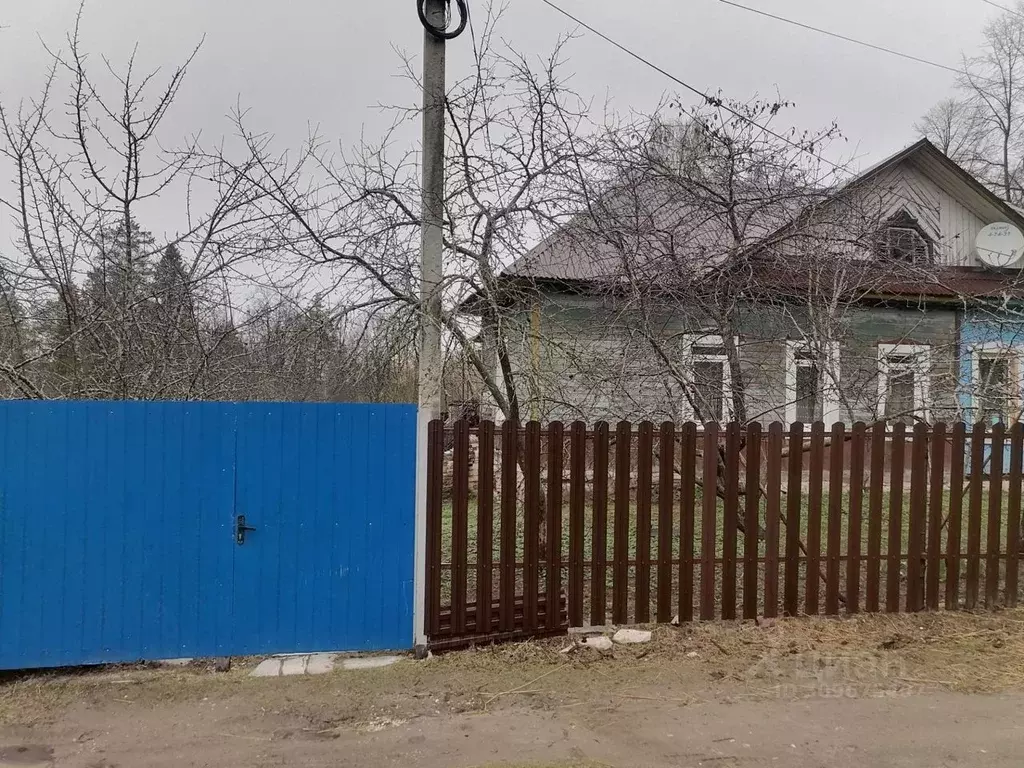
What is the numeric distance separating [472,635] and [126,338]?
13.0 ft

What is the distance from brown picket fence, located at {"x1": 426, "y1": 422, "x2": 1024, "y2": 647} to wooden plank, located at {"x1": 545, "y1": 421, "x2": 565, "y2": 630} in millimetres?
10

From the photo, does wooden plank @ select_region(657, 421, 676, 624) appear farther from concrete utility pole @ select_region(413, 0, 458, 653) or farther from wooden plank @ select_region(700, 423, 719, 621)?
concrete utility pole @ select_region(413, 0, 458, 653)

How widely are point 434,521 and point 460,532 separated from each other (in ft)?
0.66

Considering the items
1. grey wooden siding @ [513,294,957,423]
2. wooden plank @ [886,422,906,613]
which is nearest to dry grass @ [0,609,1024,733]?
wooden plank @ [886,422,906,613]

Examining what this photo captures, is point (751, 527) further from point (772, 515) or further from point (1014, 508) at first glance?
point (1014, 508)

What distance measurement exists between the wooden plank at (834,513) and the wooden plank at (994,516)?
4.32ft

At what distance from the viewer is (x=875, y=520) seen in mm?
4742

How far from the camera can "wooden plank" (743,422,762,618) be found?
4.76 metres

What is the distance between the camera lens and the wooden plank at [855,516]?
4816mm

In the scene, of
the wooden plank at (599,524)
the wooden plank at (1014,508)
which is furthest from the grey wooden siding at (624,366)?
the wooden plank at (599,524)

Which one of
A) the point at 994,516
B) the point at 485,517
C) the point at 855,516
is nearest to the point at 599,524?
the point at 485,517

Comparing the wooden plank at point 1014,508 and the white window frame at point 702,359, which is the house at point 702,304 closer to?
the white window frame at point 702,359

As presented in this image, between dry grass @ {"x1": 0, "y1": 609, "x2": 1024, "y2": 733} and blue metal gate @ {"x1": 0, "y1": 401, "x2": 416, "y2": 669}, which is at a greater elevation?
blue metal gate @ {"x1": 0, "y1": 401, "x2": 416, "y2": 669}

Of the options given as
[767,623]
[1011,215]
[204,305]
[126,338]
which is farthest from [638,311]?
[1011,215]
